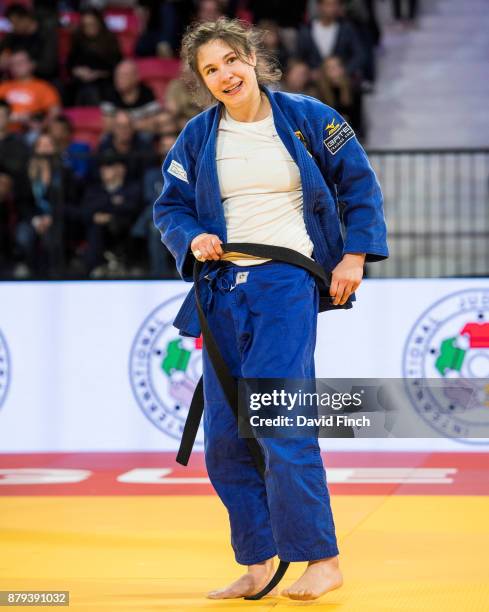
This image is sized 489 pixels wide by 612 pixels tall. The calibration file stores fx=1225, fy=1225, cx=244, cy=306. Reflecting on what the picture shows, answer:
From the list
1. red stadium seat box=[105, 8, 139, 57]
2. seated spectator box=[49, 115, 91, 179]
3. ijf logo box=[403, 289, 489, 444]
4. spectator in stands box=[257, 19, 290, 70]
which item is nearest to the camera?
ijf logo box=[403, 289, 489, 444]

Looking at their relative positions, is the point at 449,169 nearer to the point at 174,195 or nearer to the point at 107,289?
the point at 107,289

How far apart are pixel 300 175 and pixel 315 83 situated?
675cm

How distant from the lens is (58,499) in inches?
244

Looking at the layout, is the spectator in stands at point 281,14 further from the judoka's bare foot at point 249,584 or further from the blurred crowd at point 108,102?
the judoka's bare foot at point 249,584

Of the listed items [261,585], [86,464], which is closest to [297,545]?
[261,585]

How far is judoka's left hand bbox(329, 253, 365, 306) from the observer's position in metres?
3.92

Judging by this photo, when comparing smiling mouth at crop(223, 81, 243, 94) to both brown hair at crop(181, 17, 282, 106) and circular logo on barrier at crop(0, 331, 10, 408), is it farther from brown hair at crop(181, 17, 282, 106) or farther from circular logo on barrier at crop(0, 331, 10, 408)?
circular logo on barrier at crop(0, 331, 10, 408)

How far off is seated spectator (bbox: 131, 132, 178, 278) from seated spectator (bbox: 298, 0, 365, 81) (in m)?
2.67

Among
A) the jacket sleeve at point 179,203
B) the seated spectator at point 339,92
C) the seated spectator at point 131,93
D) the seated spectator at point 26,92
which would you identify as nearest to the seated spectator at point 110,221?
the seated spectator at point 131,93

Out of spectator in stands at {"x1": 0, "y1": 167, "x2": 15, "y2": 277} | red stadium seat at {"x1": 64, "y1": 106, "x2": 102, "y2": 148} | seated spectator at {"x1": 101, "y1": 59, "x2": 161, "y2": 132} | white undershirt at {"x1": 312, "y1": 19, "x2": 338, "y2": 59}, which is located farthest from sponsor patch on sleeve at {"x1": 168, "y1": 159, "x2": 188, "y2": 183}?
red stadium seat at {"x1": 64, "y1": 106, "x2": 102, "y2": 148}

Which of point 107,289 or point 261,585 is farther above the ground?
point 107,289

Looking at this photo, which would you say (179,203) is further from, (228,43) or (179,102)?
(179,102)

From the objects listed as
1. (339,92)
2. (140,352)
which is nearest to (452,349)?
(140,352)

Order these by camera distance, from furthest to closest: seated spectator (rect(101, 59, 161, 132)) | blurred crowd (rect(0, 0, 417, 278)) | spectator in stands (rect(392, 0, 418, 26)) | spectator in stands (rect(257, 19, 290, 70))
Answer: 1. spectator in stands (rect(392, 0, 418, 26))
2. seated spectator (rect(101, 59, 161, 132))
3. spectator in stands (rect(257, 19, 290, 70))
4. blurred crowd (rect(0, 0, 417, 278))
